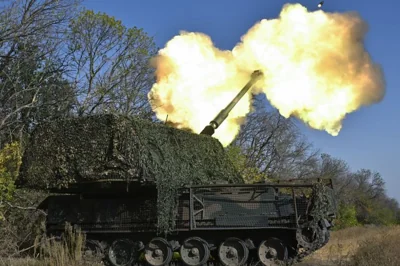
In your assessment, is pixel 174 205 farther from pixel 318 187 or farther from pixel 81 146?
pixel 318 187

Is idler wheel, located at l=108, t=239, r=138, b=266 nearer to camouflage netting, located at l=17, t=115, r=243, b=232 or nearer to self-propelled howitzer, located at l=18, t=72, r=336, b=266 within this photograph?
self-propelled howitzer, located at l=18, t=72, r=336, b=266

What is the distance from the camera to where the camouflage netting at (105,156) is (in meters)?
12.8

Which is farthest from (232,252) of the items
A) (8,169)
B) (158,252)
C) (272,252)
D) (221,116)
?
(8,169)

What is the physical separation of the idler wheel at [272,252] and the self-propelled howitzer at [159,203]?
0.02 meters

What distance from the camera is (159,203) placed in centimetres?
1327

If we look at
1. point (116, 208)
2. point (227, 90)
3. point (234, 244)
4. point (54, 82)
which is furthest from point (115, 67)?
point (234, 244)

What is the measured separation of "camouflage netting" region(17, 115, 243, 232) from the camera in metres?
12.8

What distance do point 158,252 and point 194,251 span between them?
0.97 meters

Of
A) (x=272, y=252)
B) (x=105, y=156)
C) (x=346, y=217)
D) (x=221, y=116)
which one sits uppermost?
(x=221, y=116)

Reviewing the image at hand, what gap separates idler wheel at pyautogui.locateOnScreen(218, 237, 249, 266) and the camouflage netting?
4.87 feet

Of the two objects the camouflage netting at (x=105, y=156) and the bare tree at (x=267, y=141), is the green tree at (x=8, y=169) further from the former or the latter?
the bare tree at (x=267, y=141)

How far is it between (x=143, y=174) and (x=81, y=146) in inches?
71.2

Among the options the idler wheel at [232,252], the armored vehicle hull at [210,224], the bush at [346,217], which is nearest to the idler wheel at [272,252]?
the armored vehicle hull at [210,224]

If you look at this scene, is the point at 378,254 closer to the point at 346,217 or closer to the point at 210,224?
the point at 210,224
